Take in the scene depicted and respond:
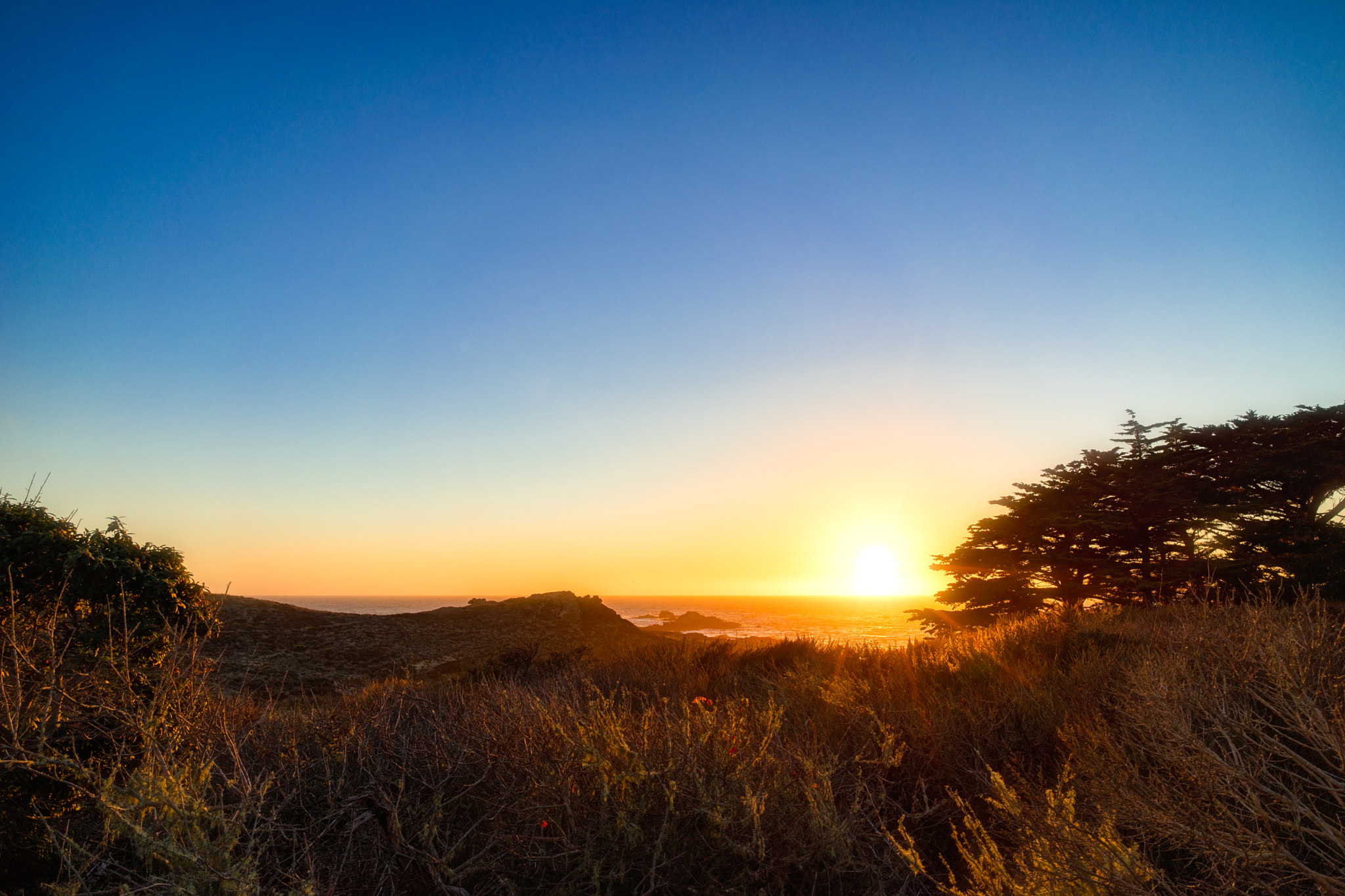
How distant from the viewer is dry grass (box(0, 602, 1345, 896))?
118 inches


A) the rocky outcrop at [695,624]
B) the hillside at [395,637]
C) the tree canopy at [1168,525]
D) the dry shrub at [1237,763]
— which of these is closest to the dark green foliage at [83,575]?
the dry shrub at [1237,763]

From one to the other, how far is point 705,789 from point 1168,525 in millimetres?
20005

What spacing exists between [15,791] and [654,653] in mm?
10227

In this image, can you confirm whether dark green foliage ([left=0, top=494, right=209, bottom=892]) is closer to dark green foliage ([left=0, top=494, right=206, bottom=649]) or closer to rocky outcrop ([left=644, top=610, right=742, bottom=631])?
dark green foliage ([left=0, top=494, right=206, bottom=649])

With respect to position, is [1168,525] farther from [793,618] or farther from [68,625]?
[793,618]

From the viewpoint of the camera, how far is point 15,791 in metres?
4.21

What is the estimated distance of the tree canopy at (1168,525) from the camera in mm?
16109

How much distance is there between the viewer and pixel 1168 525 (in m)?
17.9

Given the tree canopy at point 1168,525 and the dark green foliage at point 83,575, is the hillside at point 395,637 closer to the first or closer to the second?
the dark green foliage at point 83,575

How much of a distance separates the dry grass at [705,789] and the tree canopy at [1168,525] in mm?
13449

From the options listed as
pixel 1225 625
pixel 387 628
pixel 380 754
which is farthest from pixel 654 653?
pixel 387 628

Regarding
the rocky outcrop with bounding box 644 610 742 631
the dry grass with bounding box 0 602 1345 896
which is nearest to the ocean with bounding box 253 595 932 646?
the rocky outcrop with bounding box 644 610 742 631

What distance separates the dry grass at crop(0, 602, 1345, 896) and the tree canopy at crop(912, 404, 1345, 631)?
44.1 ft

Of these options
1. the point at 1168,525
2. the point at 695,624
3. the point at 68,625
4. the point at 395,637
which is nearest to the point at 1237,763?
the point at 68,625
